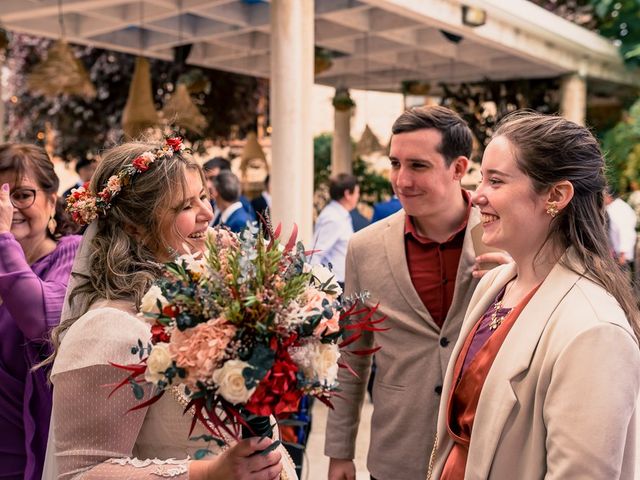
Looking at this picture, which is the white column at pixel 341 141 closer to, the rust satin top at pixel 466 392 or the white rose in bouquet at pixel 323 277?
the rust satin top at pixel 466 392

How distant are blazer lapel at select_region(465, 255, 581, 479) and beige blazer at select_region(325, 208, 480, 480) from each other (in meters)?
0.78

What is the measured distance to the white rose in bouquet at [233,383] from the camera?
1.60m

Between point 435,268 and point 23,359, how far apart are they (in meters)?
1.66

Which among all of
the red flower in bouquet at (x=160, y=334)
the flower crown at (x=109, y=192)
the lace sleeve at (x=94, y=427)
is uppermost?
the flower crown at (x=109, y=192)

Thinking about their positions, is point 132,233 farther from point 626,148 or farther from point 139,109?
point 626,148

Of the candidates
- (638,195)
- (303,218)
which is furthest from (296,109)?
(638,195)

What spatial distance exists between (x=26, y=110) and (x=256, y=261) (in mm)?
16143

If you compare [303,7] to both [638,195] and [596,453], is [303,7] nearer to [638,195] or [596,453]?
[596,453]

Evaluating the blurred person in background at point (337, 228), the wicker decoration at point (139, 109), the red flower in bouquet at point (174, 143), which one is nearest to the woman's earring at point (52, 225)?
the red flower in bouquet at point (174, 143)

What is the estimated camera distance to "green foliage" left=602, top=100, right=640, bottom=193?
1423cm

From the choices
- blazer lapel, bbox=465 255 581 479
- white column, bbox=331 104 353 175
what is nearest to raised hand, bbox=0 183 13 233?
blazer lapel, bbox=465 255 581 479

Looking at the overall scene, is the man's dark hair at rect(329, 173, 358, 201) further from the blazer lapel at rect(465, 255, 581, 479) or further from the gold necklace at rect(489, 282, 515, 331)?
the blazer lapel at rect(465, 255, 581, 479)

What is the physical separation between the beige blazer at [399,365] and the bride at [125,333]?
83cm

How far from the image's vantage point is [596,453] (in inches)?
73.2
